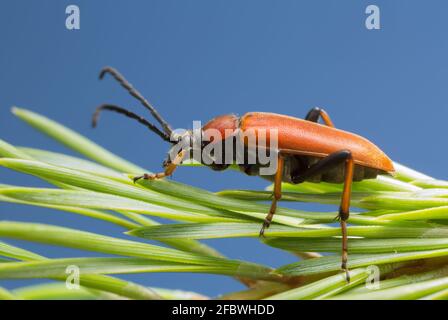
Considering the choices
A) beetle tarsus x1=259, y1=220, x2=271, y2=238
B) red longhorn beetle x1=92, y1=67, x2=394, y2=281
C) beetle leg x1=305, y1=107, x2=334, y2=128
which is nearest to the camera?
beetle tarsus x1=259, y1=220, x2=271, y2=238

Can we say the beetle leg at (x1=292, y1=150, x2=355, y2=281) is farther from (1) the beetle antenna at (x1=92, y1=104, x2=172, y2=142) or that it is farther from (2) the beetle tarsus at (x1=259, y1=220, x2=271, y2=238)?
(1) the beetle antenna at (x1=92, y1=104, x2=172, y2=142)

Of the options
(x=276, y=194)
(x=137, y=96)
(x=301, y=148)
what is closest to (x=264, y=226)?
(x=276, y=194)

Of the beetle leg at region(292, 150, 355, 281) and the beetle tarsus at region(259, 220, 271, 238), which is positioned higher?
the beetle leg at region(292, 150, 355, 281)

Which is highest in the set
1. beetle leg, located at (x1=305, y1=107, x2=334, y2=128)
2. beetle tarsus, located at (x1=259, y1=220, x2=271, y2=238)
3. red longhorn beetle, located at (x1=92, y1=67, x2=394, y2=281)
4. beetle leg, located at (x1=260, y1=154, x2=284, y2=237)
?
beetle leg, located at (x1=305, y1=107, x2=334, y2=128)

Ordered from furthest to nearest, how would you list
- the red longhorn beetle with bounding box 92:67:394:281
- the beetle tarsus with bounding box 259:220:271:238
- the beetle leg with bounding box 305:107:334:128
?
the beetle leg with bounding box 305:107:334:128
the red longhorn beetle with bounding box 92:67:394:281
the beetle tarsus with bounding box 259:220:271:238

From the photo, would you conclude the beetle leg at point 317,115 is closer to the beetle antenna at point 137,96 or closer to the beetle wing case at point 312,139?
the beetle wing case at point 312,139

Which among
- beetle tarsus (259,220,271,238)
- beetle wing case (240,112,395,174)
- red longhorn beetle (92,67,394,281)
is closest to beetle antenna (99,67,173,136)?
red longhorn beetle (92,67,394,281)
